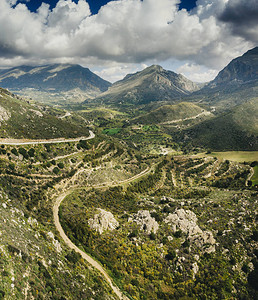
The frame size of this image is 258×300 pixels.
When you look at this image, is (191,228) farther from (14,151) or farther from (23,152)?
(14,151)

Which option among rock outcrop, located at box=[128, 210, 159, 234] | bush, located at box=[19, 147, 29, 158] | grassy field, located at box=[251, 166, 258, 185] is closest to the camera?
rock outcrop, located at box=[128, 210, 159, 234]

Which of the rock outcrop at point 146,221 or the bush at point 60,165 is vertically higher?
the bush at point 60,165

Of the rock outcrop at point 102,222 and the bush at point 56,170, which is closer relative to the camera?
the rock outcrop at point 102,222

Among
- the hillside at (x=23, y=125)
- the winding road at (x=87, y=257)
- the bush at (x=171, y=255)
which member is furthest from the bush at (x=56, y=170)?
the bush at (x=171, y=255)

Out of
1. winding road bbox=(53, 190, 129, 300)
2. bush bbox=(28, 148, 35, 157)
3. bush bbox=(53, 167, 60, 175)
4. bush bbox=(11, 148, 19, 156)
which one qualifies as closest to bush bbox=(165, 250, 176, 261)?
winding road bbox=(53, 190, 129, 300)

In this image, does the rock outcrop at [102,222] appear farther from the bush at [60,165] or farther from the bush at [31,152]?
the bush at [31,152]

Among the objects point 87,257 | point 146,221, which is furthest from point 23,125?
point 146,221

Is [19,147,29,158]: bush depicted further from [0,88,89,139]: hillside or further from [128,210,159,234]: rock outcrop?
[128,210,159,234]: rock outcrop
